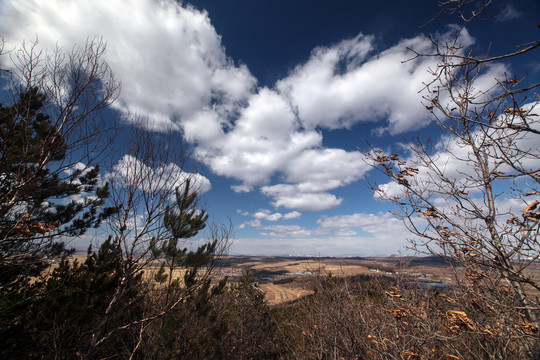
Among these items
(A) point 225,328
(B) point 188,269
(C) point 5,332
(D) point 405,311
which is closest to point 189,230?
(B) point 188,269

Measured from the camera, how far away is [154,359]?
752cm

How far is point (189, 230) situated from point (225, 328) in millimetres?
8579

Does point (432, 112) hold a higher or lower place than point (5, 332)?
higher

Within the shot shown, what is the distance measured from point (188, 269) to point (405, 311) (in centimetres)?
864

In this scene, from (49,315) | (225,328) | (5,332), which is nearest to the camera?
(5,332)

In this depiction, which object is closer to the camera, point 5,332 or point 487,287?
point 487,287

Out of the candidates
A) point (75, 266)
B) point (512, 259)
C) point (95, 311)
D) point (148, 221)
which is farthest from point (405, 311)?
point (75, 266)

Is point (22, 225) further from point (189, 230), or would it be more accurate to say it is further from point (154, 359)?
point (154, 359)

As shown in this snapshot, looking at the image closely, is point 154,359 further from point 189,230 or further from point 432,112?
point 432,112

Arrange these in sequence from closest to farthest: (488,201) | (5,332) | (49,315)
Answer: (488,201) → (5,332) → (49,315)

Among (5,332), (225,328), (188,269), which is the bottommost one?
(225,328)

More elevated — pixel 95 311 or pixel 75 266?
pixel 75 266

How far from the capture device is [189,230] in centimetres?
686

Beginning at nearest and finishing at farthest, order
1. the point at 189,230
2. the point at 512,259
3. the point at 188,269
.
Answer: the point at 512,259 → the point at 189,230 → the point at 188,269
